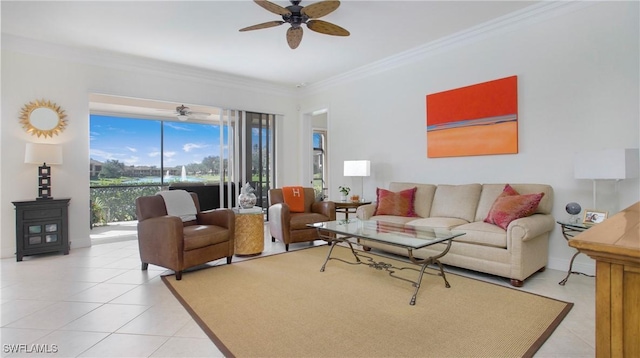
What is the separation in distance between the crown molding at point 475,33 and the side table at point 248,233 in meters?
3.05

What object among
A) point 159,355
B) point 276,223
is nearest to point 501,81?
point 276,223

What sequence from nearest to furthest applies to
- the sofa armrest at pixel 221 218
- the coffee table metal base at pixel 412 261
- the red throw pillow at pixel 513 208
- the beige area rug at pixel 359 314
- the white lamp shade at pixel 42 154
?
1. the beige area rug at pixel 359 314
2. the coffee table metal base at pixel 412 261
3. the red throw pillow at pixel 513 208
4. the sofa armrest at pixel 221 218
5. the white lamp shade at pixel 42 154

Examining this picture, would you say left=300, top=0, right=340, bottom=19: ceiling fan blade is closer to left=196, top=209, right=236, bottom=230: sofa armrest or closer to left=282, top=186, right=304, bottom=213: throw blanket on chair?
left=196, top=209, right=236, bottom=230: sofa armrest

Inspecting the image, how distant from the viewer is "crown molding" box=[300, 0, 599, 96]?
3336 millimetres

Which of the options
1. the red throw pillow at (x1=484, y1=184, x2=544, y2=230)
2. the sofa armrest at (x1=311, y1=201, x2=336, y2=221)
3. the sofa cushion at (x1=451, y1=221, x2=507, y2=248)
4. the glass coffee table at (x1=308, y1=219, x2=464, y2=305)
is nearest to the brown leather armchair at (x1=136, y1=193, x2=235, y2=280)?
the glass coffee table at (x1=308, y1=219, x2=464, y2=305)

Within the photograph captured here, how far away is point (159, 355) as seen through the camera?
183cm

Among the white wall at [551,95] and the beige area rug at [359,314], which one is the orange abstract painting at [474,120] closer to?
the white wall at [551,95]

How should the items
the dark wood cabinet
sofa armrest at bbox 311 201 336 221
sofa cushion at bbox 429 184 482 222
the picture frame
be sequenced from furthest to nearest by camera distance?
sofa armrest at bbox 311 201 336 221, the dark wood cabinet, sofa cushion at bbox 429 184 482 222, the picture frame

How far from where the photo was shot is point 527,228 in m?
2.81

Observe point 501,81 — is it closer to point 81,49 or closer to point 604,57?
point 604,57

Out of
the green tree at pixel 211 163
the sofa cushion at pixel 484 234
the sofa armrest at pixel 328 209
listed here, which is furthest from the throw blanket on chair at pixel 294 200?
the green tree at pixel 211 163

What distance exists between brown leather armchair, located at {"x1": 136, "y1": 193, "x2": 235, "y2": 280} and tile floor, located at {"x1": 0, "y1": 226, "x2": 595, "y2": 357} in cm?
26

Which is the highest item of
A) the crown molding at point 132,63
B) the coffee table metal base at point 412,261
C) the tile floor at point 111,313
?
the crown molding at point 132,63

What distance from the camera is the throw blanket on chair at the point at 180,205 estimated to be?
3.62 m
